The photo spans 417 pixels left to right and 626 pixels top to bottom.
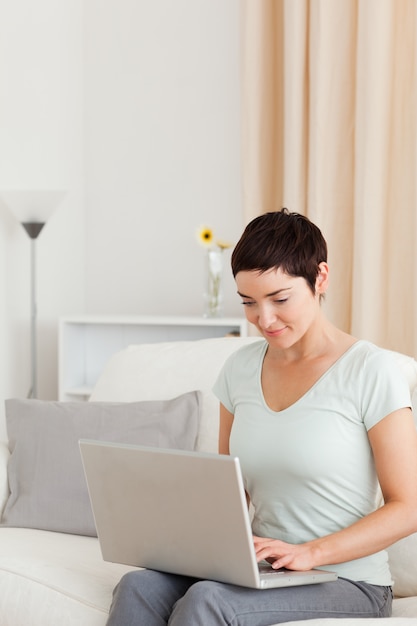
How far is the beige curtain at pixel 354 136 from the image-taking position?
316 cm

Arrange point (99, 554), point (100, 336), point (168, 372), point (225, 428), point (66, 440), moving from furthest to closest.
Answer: point (100, 336) → point (168, 372) → point (66, 440) → point (99, 554) → point (225, 428)

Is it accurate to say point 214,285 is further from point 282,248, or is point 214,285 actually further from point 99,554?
point 282,248

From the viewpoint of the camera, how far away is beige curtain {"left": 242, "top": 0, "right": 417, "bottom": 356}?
A: 10.4 ft

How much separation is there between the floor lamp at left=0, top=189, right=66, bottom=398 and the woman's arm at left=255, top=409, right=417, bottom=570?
215 cm

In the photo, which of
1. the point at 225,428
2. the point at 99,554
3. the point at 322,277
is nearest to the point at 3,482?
the point at 99,554

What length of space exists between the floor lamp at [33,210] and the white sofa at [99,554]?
105 centimetres

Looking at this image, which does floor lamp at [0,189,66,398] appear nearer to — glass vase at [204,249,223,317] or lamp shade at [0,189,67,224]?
lamp shade at [0,189,67,224]

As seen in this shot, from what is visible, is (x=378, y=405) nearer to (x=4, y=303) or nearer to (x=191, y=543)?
(x=191, y=543)

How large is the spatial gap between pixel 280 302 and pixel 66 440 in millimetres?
897

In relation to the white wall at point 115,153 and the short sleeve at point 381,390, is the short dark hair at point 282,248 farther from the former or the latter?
the white wall at point 115,153

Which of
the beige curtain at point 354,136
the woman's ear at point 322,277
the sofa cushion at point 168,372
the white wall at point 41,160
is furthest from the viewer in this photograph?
the white wall at point 41,160

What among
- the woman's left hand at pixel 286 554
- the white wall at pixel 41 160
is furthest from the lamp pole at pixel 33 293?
the woman's left hand at pixel 286 554

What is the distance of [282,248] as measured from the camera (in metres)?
1.60

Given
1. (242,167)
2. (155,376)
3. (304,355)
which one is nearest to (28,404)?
(155,376)
